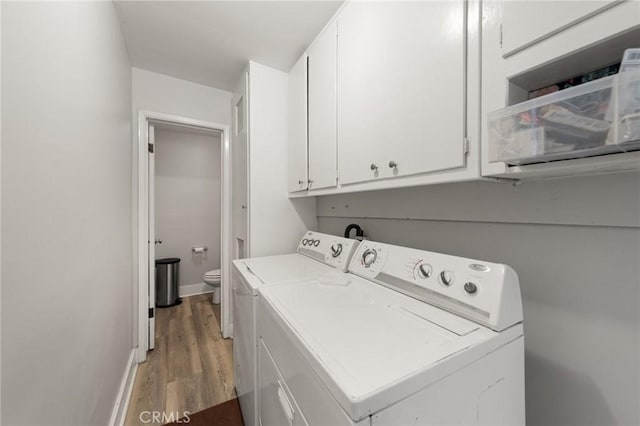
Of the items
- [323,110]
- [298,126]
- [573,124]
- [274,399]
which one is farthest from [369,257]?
[298,126]

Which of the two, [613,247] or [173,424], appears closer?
[613,247]

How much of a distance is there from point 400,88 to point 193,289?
386 cm

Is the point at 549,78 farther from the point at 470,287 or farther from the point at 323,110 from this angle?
the point at 323,110

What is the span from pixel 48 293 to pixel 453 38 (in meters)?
1.49

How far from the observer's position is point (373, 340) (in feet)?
2.16

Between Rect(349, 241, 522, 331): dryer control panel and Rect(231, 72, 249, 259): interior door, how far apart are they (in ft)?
4.21

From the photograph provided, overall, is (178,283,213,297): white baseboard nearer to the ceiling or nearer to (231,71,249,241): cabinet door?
(231,71,249,241): cabinet door

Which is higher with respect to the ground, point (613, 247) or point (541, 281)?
point (613, 247)

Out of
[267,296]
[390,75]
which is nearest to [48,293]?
[267,296]

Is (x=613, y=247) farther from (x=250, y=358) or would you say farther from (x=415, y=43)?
(x=250, y=358)

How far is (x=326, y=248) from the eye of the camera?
60.4 inches

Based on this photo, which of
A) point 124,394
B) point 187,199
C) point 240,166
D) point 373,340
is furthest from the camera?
point 187,199

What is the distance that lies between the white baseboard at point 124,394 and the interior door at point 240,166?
3.67ft

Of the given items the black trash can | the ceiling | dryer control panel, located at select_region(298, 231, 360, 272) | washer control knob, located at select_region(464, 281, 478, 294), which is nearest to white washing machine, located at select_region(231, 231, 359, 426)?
dryer control panel, located at select_region(298, 231, 360, 272)
